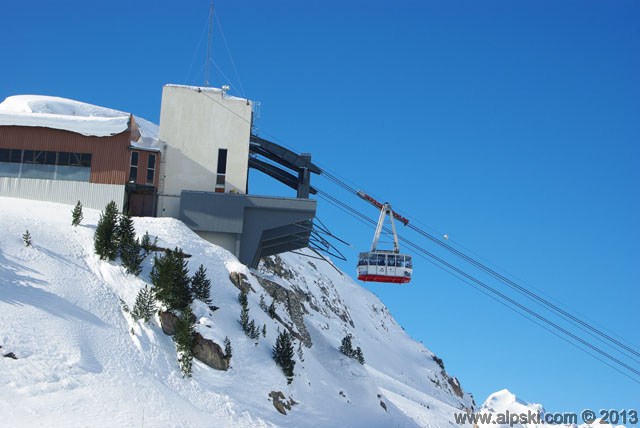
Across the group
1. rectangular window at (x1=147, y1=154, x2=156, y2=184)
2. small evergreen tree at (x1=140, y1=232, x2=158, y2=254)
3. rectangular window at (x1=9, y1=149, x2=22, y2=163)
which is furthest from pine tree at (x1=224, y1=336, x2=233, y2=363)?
rectangular window at (x1=9, y1=149, x2=22, y2=163)

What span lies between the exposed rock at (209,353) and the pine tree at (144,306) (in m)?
2.05

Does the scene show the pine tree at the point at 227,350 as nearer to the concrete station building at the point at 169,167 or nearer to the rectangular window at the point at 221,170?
the concrete station building at the point at 169,167

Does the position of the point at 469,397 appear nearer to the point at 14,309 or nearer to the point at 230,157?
the point at 230,157

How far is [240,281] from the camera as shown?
118 ft

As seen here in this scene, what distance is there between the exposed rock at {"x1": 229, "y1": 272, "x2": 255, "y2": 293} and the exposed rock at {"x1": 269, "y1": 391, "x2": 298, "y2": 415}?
7.05 metres

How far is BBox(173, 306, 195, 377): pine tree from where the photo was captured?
2838 cm

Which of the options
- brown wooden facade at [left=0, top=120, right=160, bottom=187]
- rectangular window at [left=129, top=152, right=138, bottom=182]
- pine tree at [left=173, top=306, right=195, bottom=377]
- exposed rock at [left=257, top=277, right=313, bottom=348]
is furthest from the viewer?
rectangular window at [left=129, top=152, right=138, bottom=182]

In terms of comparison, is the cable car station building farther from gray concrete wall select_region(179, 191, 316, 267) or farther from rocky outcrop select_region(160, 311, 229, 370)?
rocky outcrop select_region(160, 311, 229, 370)

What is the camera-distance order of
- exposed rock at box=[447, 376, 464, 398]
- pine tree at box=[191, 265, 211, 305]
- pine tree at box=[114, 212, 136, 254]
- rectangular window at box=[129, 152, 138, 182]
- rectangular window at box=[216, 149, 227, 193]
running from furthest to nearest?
1. exposed rock at box=[447, 376, 464, 398]
2. rectangular window at box=[216, 149, 227, 193]
3. rectangular window at box=[129, 152, 138, 182]
4. pine tree at box=[114, 212, 136, 254]
5. pine tree at box=[191, 265, 211, 305]

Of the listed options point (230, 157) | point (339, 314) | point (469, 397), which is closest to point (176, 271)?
point (230, 157)

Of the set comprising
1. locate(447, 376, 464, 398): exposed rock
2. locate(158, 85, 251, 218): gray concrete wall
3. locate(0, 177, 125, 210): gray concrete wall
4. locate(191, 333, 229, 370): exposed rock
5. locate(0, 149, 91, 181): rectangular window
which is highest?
locate(158, 85, 251, 218): gray concrete wall

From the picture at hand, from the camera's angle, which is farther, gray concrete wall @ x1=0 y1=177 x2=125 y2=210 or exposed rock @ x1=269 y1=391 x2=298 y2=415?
gray concrete wall @ x1=0 y1=177 x2=125 y2=210

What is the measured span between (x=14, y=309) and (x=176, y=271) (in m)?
6.18

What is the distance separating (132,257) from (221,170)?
11.2m
